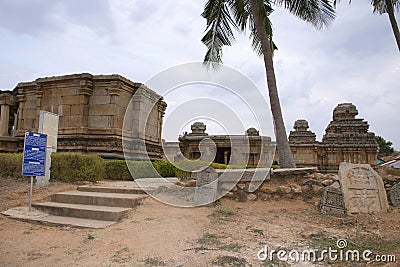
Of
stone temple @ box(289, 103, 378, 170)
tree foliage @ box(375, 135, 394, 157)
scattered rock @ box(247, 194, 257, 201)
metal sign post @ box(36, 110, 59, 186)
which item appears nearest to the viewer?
scattered rock @ box(247, 194, 257, 201)

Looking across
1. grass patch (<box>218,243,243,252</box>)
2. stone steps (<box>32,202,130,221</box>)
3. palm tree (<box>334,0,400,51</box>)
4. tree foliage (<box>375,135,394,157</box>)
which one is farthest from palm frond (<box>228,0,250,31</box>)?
tree foliage (<box>375,135,394,157</box>)

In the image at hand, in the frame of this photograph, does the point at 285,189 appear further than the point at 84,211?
Yes

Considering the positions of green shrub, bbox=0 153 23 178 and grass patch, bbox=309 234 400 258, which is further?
green shrub, bbox=0 153 23 178

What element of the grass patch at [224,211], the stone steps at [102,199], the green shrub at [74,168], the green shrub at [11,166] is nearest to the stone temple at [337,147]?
the green shrub at [74,168]

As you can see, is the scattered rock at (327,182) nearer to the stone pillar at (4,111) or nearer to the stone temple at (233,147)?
the stone temple at (233,147)

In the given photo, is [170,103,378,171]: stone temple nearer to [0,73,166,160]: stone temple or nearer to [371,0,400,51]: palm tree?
[0,73,166,160]: stone temple

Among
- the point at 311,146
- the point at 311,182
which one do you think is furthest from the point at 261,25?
the point at 311,146

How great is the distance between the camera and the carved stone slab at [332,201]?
570 cm

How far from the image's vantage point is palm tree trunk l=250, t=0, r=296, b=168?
8.16m

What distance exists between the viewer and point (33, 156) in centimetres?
623

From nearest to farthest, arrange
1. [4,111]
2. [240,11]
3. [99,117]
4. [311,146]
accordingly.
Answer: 1. [240,11]
2. [99,117]
3. [4,111]
4. [311,146]

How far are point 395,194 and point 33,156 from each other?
714 centimetres

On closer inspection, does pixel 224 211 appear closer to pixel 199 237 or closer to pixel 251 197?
pixel 251 197

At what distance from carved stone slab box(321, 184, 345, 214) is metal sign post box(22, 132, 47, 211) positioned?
18.1ft
